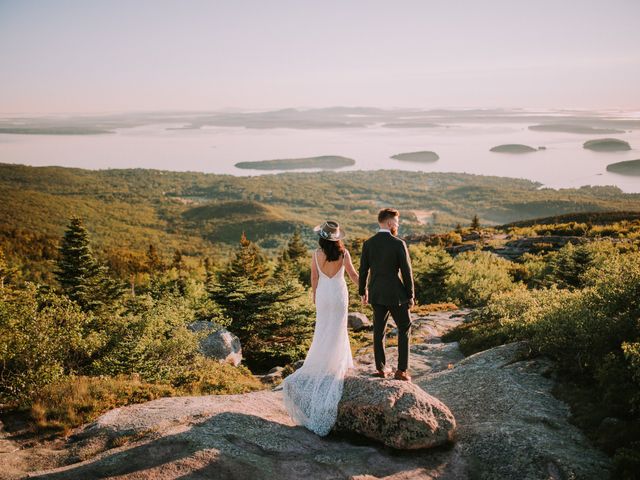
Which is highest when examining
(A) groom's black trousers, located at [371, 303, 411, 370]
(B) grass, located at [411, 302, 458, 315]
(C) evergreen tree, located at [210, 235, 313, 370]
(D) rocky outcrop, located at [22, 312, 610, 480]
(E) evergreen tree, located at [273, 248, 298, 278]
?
(A) groom's black trousers, located at [371, 303, 411, 370]

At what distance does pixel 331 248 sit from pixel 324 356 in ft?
7.32

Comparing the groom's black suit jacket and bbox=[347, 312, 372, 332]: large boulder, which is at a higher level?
the groom's black suit jacket

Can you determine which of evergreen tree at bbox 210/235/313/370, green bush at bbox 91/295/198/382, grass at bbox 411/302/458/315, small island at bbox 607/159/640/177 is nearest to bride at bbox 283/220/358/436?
green bush at bbox 91/295/198/382

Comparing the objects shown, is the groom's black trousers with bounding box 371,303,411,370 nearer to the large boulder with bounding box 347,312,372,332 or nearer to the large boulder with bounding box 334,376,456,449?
the large boulder with bounding box 334,376,456,449

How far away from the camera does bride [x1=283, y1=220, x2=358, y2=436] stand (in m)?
8.35

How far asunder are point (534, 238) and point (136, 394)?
44854 millimetres

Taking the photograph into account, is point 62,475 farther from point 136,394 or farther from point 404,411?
point 404,411

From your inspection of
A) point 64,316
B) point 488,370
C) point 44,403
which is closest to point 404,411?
point 488,370

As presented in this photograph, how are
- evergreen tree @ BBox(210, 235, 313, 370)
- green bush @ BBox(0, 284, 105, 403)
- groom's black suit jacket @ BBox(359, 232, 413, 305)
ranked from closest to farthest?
groom's black suit jacket @ BBox(359, 232, 413, 305), green bush @ BBox(0, 284, 105, 403), evergreen tree @ BBox(210, 235, 313, 370)

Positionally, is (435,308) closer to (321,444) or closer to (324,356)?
Answer: (324,356)

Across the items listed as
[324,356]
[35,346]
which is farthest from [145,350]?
[324,356]

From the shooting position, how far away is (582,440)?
7531mm

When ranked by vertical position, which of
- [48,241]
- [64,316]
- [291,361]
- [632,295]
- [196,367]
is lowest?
[48,241]

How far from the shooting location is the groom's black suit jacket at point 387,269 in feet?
27.3
